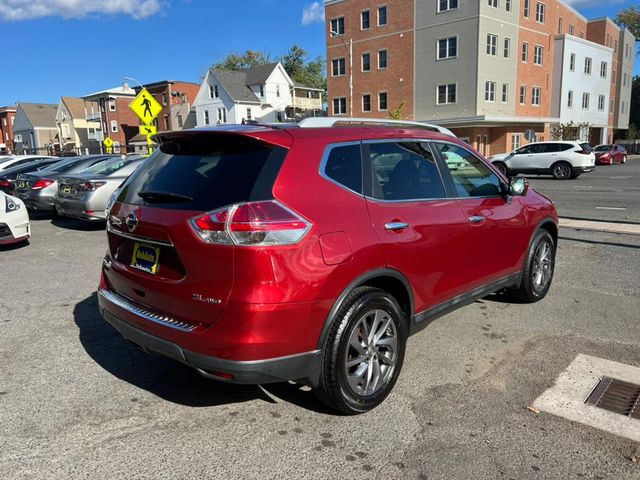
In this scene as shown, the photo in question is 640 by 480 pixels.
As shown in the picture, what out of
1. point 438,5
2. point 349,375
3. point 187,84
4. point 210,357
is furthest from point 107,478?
point 187,84

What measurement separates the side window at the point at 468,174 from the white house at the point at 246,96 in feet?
163

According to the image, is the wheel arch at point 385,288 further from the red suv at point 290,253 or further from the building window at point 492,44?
the building window at point 492,44

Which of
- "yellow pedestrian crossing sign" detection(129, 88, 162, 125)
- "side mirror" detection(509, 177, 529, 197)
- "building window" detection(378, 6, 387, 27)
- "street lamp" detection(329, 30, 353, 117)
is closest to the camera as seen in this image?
"side mirror" detection(509, 177, 529, 197)

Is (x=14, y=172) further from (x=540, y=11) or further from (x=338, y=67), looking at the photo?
(x=540, y=11)

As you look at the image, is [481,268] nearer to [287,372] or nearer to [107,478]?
[287,372]

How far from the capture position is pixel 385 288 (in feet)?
11.1

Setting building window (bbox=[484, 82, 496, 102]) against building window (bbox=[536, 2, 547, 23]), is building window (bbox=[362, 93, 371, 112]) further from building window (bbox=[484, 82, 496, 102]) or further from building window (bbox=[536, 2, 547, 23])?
building window (bbox=[536, 2, 547, 23])

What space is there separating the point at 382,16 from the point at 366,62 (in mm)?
3730

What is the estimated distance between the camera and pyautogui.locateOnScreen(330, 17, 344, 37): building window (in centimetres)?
4341

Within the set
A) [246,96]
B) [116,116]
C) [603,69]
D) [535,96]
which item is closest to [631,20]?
[603,69]

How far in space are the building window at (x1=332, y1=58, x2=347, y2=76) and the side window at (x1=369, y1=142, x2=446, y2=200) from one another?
42.3m

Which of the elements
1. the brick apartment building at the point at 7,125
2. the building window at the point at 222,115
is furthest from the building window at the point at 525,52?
the brick apartment building at the point at 7,125

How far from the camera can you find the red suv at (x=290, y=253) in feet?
8.89

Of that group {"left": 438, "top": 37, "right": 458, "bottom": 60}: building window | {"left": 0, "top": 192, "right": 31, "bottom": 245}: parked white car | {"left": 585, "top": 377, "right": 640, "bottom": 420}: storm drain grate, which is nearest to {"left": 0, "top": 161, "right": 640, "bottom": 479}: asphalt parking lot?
{"left": 585, "top": 377, "right": 640, "bottom": 420}: storm drain grate
